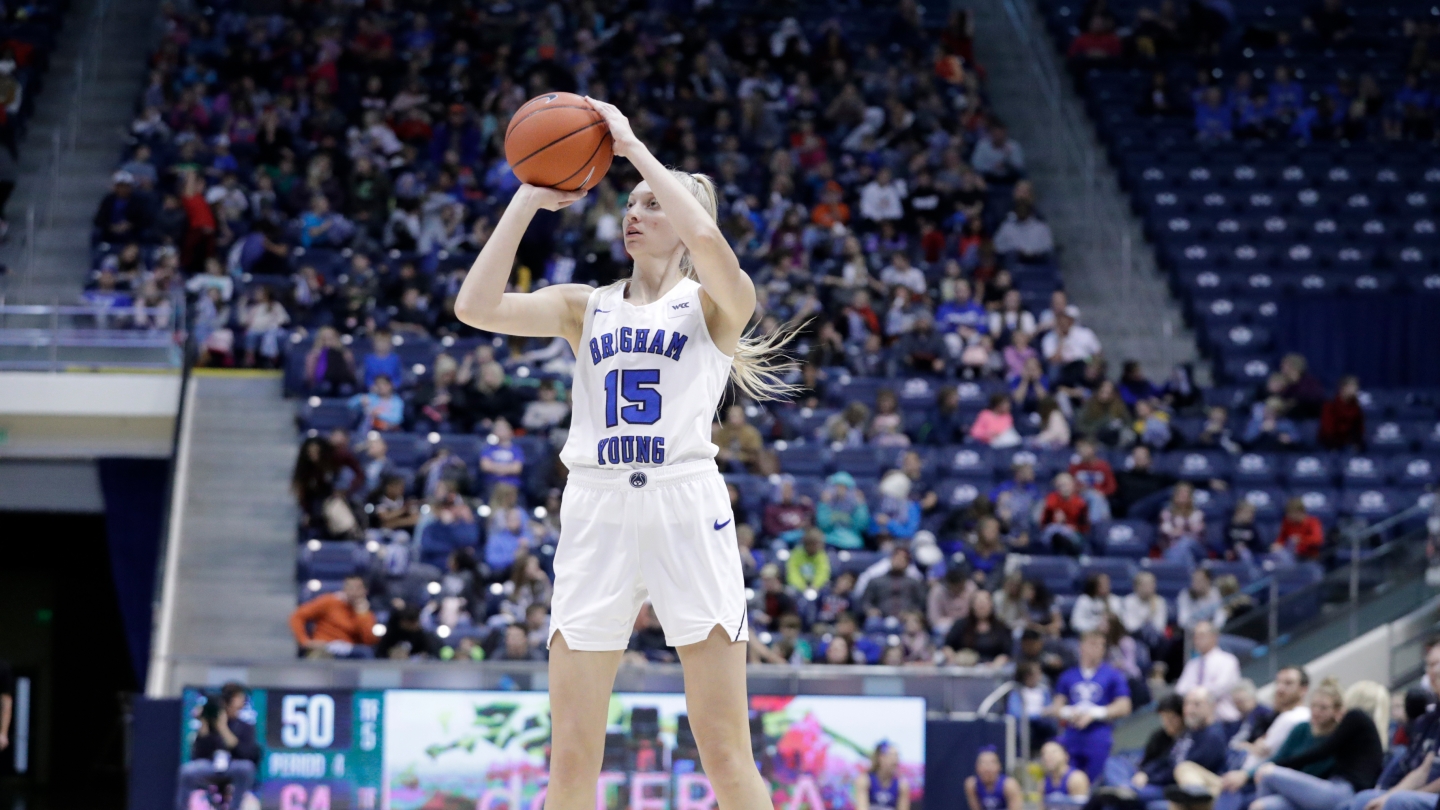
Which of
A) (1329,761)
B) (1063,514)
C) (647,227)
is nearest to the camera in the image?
(647,227)

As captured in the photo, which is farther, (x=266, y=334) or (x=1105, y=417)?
(x=266, y=334)

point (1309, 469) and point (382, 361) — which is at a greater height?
point (382, 361)

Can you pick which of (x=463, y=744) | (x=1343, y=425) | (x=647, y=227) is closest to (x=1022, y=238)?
(x=1343, y=425)

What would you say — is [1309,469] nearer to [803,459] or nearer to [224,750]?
[803,459]

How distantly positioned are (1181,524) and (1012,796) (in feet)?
14.4

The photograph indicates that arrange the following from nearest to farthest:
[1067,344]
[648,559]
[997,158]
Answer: [648,559] < [1067,344] < [997,158]

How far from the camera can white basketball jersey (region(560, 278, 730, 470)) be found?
452cm

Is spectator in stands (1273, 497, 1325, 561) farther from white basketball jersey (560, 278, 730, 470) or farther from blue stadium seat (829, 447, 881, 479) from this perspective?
white basketball jersey (560, 278, 730, 470)

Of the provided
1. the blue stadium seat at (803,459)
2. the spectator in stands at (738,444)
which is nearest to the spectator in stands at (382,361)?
the spectator in stands at (738,444)

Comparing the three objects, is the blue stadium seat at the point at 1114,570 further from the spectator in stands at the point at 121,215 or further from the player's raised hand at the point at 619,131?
the player's raised hand at the point at 619,131

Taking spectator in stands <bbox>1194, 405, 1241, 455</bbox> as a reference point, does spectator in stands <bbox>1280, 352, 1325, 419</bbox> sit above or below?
above

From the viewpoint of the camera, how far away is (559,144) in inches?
180

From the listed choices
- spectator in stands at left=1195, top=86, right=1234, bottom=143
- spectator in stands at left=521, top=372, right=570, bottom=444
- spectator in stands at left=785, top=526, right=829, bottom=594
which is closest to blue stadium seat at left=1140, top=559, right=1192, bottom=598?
spectator in stands at left=785, top=526, right=829, bottom=594

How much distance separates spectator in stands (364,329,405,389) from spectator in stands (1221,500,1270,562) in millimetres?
6930
